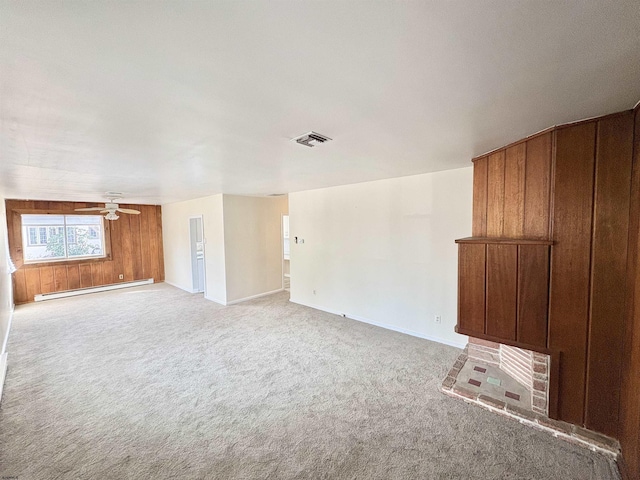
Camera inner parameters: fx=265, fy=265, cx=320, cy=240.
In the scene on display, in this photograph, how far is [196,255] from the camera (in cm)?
712

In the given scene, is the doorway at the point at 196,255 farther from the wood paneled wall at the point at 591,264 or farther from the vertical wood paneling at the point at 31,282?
the wood paneled wall at the point at 591,264

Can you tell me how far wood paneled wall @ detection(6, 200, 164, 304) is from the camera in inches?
244

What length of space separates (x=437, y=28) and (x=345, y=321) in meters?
4.42

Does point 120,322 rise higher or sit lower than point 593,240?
lower

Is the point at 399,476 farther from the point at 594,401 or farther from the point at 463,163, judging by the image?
the point at 463,163

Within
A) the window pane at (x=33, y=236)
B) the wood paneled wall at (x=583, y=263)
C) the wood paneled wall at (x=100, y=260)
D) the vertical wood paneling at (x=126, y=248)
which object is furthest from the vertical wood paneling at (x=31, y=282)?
the wood paneled wall at (x=583, y=263)

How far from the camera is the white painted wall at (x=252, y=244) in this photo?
588cm

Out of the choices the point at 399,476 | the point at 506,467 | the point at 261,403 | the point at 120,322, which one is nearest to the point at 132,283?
the point at 120,322

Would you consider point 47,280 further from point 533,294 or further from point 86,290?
point 533,294

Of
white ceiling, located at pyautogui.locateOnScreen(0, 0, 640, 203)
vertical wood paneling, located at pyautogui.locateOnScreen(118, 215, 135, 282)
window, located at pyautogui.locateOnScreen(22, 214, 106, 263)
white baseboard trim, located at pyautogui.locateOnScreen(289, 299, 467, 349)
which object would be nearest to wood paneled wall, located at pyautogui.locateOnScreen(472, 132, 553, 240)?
white ceiling, located at pyautogui.locateOnScreen(0, 0, 640, 203)

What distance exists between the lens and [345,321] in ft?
15.7

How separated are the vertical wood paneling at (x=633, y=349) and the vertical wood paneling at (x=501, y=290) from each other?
0.65 metres

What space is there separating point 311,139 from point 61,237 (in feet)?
26.8

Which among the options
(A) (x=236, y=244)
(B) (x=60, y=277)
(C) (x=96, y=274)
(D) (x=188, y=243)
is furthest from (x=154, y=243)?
(A) (x=236, y=244)
